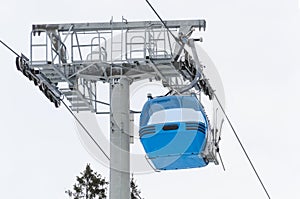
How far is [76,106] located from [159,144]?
2353 millimetres

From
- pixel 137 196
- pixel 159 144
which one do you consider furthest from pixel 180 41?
pixel 137 196

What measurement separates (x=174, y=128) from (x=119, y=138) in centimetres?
166

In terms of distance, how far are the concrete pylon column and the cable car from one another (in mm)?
665

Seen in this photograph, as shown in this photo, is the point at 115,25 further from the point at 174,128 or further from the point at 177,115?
the point at 174,128

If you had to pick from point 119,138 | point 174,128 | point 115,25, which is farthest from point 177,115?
point 115,25

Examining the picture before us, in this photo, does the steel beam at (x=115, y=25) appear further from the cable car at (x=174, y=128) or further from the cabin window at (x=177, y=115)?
the cabin window at (x=177, y=115)

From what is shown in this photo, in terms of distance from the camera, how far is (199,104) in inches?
1206

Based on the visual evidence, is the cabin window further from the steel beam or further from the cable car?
the steel beam

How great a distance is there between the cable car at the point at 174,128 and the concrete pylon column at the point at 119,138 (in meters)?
0.66

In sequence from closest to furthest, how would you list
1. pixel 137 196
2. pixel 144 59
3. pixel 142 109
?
pixel 144 59 < pixel 142 109 < pixel 137 196

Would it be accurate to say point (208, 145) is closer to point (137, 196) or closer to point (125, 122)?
point (125, 122)

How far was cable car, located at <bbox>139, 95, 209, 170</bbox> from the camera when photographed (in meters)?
30.2

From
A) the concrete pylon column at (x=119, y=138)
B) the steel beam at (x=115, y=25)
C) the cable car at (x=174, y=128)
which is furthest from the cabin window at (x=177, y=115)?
the steel beam at (x=115, y=25)

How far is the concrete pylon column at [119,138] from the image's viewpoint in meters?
31.0
